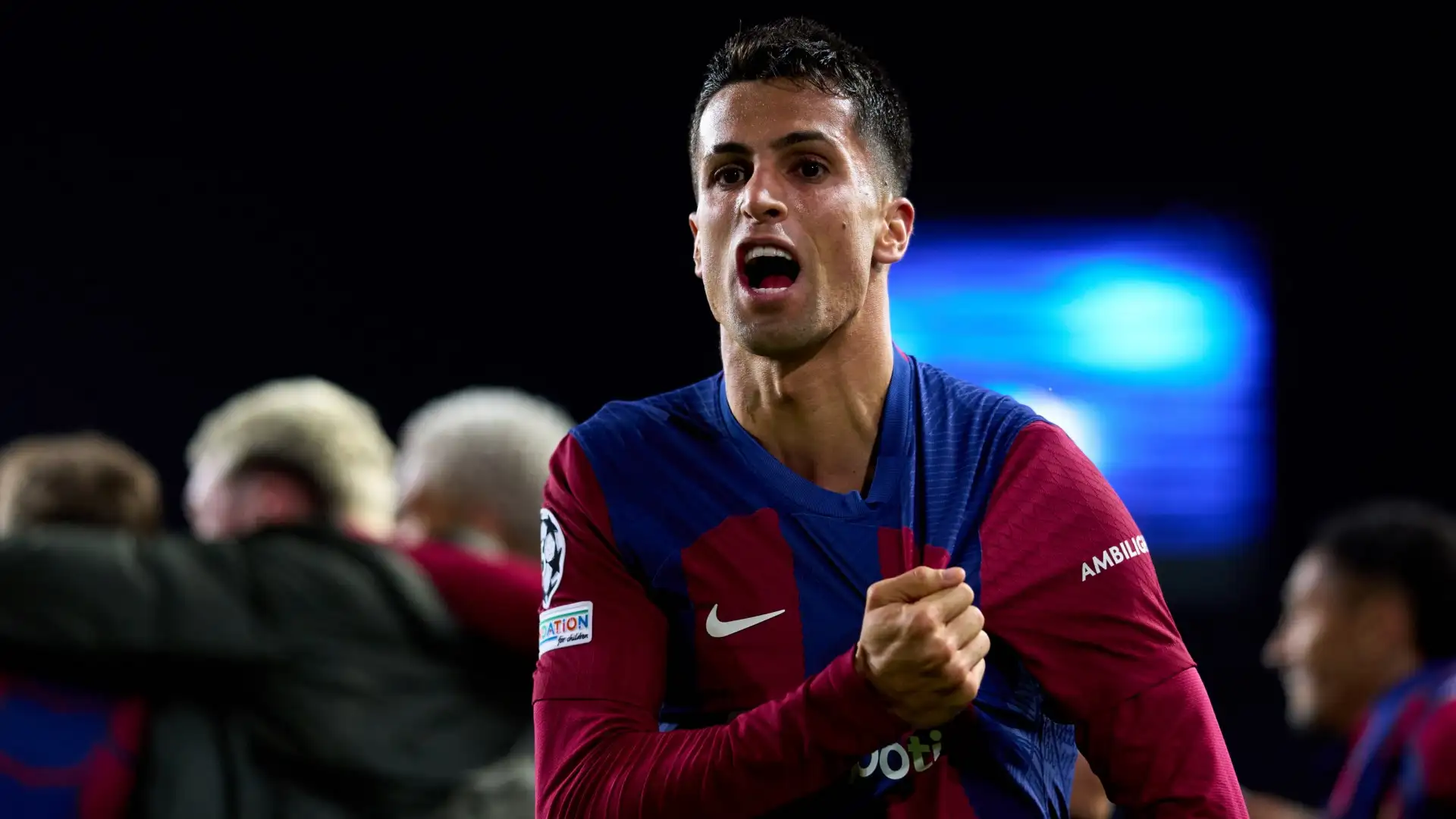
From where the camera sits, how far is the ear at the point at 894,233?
1.53m

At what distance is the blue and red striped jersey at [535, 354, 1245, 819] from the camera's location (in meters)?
1.28

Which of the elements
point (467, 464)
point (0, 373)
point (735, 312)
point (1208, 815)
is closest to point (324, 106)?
point (0, 373)

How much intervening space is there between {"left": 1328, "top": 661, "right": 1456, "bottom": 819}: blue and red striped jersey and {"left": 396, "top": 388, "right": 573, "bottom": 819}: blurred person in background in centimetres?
163

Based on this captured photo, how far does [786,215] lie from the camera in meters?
1.44

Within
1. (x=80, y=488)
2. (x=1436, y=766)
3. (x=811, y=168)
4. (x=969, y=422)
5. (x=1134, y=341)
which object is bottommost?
A: (x=1436, y=766)

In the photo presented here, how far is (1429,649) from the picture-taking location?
3428 mm

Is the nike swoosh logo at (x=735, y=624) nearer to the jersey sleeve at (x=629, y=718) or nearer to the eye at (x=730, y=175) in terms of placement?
the jersey sleeve at (x=629, y=718)

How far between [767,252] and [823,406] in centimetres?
16

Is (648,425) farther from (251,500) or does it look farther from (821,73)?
(251,500)

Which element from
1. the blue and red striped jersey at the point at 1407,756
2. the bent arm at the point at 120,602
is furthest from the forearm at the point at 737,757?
the blue and red striped jersey at the point at 1407,756

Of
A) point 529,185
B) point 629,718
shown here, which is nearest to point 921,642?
point 629,718

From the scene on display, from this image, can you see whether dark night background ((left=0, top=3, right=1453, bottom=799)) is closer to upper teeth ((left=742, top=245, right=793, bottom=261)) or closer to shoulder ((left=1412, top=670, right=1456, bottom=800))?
shoulder ((left=1412, top=670, right=1456, bottom=800))

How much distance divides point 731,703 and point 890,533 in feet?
0.69

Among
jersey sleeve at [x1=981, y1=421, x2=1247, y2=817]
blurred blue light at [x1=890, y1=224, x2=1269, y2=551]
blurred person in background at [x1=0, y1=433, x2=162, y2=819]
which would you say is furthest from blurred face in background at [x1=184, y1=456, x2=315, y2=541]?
blurred blue light at [x1=890, y1=224, x2=1269, y2=551]
